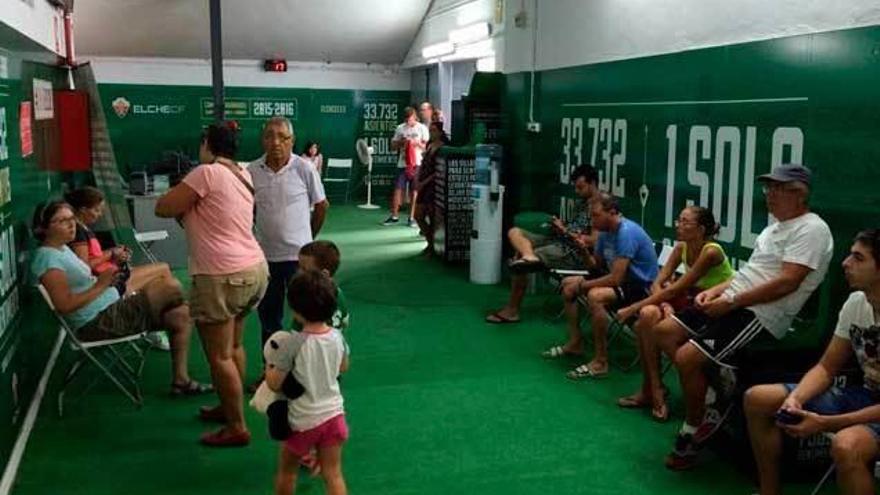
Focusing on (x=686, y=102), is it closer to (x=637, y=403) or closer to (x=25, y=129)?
(x=637, y=403)

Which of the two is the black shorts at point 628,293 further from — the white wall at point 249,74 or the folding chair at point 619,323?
the white wall at point 249,74

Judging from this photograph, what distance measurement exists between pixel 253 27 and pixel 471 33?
3.57 m

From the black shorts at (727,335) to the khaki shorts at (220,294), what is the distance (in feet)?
6.19

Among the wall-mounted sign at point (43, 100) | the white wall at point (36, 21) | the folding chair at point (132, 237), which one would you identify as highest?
the white wall at point (36, 21)

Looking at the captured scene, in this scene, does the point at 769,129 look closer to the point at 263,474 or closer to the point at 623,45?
the point at 623,45

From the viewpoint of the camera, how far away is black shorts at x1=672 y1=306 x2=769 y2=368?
136 inches

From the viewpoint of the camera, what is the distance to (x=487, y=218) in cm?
699

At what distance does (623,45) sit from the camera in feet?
18.9

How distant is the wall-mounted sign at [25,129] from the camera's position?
3898 mm

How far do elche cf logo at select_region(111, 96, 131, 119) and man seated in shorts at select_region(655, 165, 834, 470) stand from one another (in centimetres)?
1012

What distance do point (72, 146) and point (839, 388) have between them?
4.65 metres

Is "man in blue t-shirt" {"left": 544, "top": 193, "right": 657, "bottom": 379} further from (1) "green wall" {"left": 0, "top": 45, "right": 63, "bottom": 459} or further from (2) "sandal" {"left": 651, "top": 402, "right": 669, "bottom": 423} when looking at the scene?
(1) "green wall" {"left": 0, "top": 45, "right": 63, "bottom": 459}

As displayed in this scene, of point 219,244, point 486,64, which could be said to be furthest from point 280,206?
point 486,64

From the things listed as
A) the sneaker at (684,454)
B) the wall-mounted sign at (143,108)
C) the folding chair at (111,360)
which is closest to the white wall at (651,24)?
the sneaker at (684,454)
